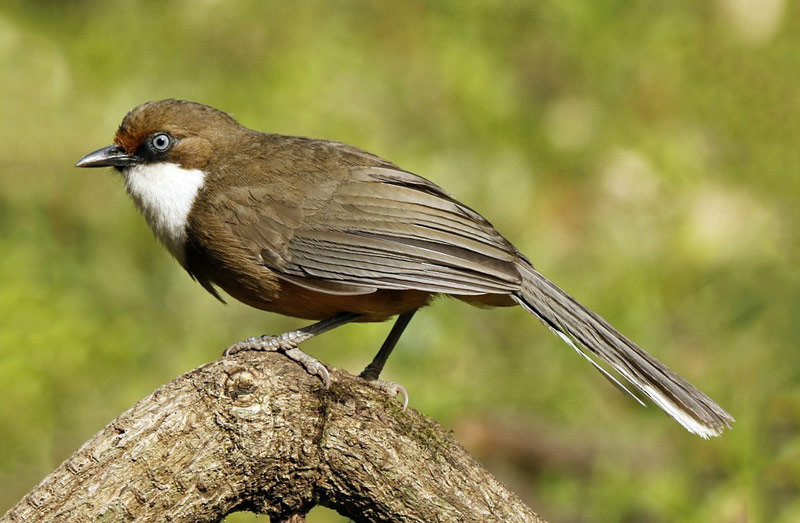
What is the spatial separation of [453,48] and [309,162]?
4641 mm

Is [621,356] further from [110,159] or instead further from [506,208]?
[506,208]

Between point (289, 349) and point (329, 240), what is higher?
point (329, 240)

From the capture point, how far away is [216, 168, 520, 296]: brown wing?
3863 millimetres

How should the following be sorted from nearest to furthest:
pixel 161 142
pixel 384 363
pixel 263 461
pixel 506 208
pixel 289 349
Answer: pixel 263 461, pixel 289 349, pixel 384 363, pixel 161 142, pixel 506 208

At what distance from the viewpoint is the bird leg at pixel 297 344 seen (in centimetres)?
332

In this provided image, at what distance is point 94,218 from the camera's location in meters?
6.84

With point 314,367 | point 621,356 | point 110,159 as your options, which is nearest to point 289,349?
point 314,367

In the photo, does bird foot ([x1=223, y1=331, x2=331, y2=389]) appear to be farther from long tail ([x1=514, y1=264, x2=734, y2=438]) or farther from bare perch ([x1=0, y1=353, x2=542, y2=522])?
long tail ([x1=514, y1=264, x2=734, y2=438])

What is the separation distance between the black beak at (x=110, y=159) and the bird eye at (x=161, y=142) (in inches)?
4.2

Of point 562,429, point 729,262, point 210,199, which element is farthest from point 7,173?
point 729,262

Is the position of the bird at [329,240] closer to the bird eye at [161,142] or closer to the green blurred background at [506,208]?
the bird eye at [161,142]

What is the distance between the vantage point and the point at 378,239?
13.3ft

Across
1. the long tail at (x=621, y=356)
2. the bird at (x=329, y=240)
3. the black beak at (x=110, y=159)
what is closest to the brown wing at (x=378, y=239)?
the bird at (x=329, y=240)

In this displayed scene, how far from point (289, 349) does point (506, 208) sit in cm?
412
